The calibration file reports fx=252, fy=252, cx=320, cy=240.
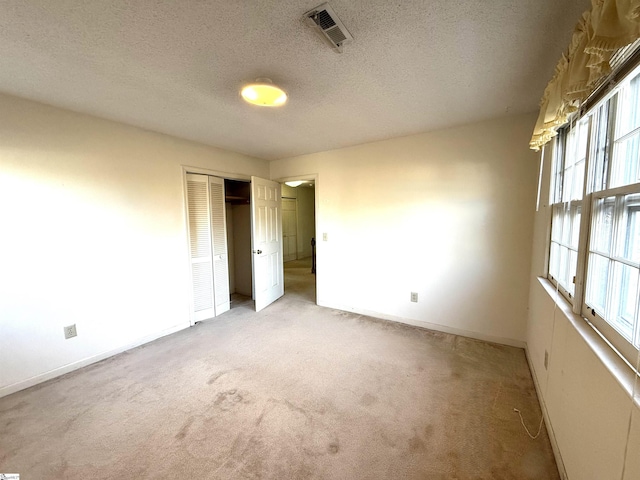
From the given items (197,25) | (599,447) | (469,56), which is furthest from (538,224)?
(197,25)

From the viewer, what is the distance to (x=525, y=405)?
181cm

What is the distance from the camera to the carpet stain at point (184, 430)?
1.59m

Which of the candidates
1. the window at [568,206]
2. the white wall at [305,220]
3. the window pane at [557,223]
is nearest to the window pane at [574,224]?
the window at [568,206]

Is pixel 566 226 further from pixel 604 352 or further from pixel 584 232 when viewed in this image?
pixel 604 352

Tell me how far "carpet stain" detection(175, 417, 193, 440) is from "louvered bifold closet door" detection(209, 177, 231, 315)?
6.47ft

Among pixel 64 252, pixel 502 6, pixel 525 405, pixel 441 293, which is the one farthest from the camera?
pixel 441 293

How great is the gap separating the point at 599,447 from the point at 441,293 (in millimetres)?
2041

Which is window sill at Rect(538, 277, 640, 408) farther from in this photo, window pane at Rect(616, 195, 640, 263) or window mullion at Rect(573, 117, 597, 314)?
window pane at Rect(616, 195, 640, 263)

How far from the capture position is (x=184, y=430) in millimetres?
1635

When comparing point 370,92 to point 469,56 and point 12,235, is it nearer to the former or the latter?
point 469,56

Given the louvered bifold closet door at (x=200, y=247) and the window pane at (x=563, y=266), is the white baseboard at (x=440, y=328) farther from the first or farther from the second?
the louvered bifold closet door at (x=200, y=247)

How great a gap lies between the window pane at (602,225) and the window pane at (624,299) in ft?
0.43

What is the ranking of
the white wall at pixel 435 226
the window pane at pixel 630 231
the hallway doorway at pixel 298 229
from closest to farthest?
the window pane at pixel 630 231, the white wall at pixel 435 226, the hallway doorway at pixel 298 229

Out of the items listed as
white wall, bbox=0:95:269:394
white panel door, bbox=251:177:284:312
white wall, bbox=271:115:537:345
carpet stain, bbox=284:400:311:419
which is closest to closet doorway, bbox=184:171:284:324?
white panel door, bbox=251:177:284:312
